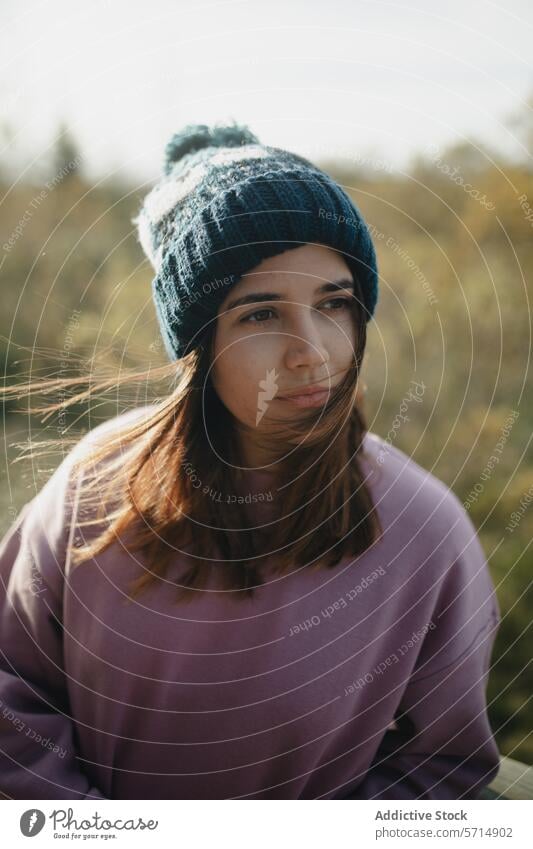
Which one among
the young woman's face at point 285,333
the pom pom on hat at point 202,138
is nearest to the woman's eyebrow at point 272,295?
the young woman's face at point 285,333

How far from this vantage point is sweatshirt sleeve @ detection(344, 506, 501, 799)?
0.78 metres

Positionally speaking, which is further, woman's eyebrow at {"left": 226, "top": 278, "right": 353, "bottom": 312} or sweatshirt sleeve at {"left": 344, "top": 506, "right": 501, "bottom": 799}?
sweatshirt sleeve at {"left": 344, "top": 506, "right": 501, "bottom": 799}

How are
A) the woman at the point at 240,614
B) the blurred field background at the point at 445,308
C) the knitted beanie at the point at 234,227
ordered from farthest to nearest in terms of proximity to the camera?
the blurred field background at the point at 445,308, the woman at the point at 240,614, the knitted beanie at the point at 234,227

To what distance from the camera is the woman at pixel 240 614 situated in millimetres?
758

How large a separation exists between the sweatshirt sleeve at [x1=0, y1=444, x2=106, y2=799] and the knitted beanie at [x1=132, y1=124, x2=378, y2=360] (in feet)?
0.89

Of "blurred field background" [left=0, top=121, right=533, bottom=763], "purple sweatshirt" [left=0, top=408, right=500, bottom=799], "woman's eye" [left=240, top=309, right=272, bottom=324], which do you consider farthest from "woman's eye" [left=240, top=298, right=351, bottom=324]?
"blurred field background" [left=0, top=121, right=533, bottom=763]

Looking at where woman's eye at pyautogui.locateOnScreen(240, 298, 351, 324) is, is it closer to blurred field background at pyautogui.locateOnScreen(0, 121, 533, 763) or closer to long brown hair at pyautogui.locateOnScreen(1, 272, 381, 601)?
long brown hair at pyautogui.locateOnScreen(1, 272, 381, 601)

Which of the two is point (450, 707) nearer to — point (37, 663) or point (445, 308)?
point (37, 663)

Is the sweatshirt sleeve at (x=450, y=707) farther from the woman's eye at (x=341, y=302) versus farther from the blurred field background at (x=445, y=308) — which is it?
the blurred field background at (x=445, y=308)

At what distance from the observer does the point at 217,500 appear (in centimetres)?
79

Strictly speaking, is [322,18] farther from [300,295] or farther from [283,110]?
[300,295]

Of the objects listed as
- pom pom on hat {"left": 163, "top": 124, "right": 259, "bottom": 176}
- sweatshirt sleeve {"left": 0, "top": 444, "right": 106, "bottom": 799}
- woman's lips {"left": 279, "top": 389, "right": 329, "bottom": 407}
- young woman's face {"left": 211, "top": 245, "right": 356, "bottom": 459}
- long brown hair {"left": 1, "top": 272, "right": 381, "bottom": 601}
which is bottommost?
→ sweatshirt sleeve {"left": 0, "top": 444, "right": 106, "bottom": 799}

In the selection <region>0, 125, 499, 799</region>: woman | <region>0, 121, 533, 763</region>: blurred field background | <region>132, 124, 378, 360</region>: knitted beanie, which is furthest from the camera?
<region>0, 121, 533, 763</region>: blurred field background

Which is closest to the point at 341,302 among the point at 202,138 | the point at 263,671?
the point at 202,138
